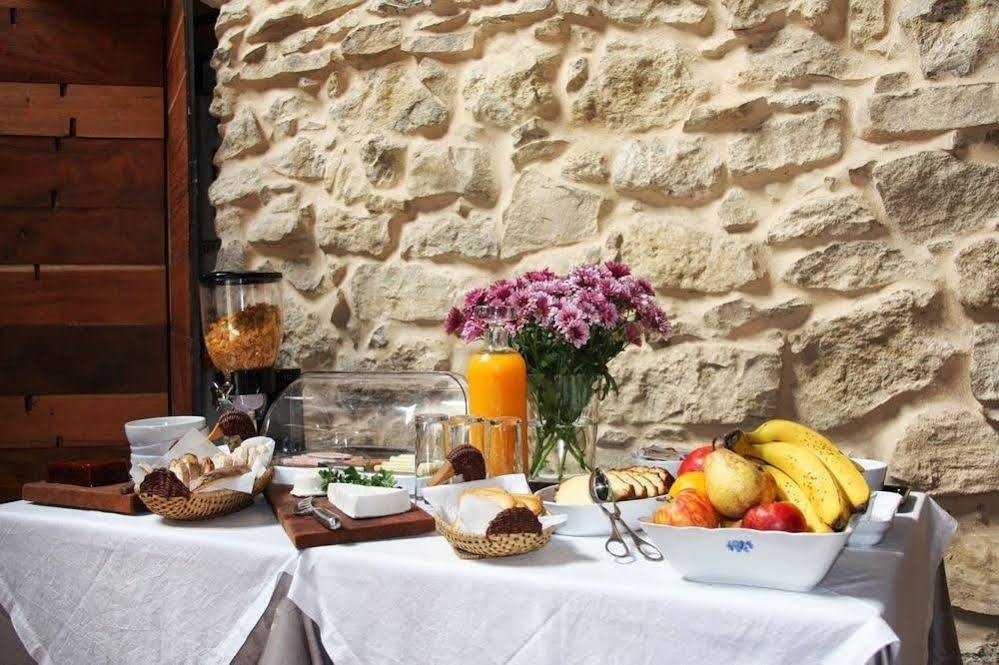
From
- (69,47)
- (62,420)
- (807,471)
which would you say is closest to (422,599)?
(807,471)

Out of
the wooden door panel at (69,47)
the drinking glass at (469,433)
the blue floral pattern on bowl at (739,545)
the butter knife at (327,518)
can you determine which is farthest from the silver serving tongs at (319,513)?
the wooden door panel at (69,47)

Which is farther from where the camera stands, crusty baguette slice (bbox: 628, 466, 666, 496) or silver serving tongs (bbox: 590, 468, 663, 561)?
crusty baguette slice (bbox: 628, 466, 666, 496)

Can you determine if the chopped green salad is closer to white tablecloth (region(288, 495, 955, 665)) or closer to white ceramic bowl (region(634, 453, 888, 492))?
white tablecloth (region(288, 495, 955, 665))

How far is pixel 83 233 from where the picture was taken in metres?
3.01

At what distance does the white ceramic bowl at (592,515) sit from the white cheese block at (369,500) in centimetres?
23

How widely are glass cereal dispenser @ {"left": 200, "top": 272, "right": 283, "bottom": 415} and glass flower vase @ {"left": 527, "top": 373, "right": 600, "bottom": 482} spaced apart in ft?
2.35

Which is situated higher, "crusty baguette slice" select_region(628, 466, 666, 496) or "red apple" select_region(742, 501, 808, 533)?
"red apple" select_region(742, 501, 808, 533)

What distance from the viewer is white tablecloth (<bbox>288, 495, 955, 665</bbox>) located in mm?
1013

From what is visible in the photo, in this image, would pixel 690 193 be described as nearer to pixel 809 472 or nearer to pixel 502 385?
pixel 502 385

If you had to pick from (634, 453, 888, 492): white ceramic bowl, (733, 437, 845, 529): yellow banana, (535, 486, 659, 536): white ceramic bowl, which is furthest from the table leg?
(535, 486, 659, 536): white ceramic bowl

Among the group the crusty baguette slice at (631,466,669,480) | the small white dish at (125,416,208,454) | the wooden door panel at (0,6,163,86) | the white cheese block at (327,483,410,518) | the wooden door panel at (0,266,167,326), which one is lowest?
the white cheese block at (327,483,410,518)

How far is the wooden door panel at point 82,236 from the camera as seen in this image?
2.97 meters

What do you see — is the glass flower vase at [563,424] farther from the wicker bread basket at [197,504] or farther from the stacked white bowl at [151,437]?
the stacked white bowl at [151,437]

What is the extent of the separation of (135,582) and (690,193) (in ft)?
4.88
